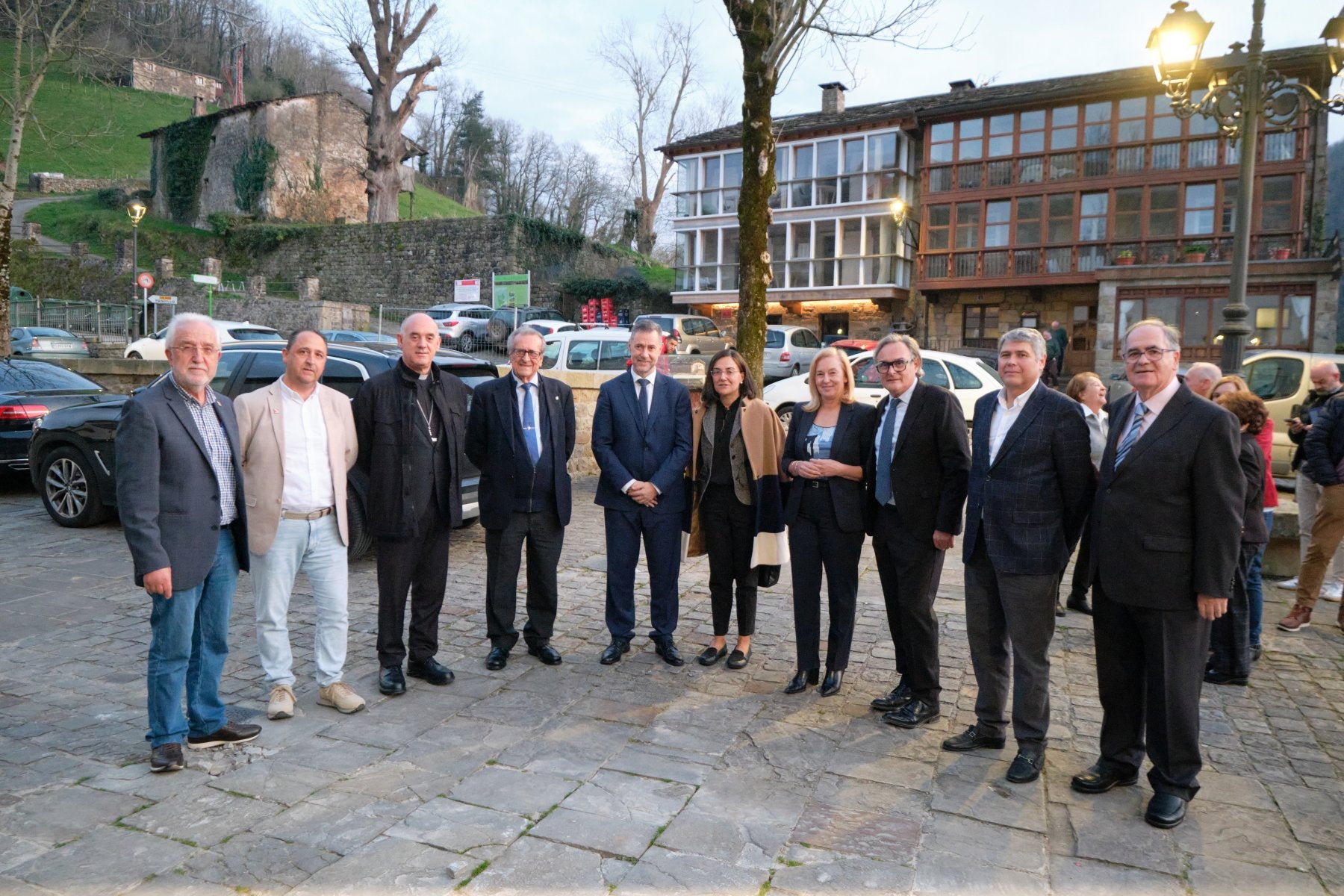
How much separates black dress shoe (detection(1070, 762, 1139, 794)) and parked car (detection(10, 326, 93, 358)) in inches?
895

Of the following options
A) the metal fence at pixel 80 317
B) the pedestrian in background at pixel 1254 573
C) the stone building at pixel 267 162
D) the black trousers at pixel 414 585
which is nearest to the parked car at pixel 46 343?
the metal fence at pixel 80 317

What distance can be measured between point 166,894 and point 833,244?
3292cm

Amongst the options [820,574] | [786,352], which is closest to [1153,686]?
[820,574]

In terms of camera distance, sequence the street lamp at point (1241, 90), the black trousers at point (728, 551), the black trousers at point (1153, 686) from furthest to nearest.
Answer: the street lamp at point (1241, 90), the black trousers at point (728, 551), the black trousers at point (1153, 686)

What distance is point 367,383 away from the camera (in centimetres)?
476

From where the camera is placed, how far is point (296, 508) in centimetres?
432

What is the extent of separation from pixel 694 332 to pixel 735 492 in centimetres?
1955

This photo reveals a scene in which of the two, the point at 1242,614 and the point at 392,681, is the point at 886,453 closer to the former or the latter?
the point at 1242,614

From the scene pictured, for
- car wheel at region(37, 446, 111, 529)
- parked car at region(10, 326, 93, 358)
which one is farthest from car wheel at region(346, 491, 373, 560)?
parked car at region(10, 326, 93, 358)

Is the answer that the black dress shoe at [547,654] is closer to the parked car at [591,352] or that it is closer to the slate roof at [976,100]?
the parked car at [591,352]

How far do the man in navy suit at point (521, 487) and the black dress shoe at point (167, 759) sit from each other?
169 centimetres

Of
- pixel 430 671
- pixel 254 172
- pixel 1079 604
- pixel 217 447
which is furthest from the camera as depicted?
pixel 254 172

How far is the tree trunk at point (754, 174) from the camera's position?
9.88 meters

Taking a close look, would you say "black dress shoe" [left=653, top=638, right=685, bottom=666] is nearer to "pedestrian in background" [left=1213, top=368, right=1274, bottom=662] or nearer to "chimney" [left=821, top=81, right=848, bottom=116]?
"pedestrian in background" [left=1213, top=368, right=1274, bottom=662]
